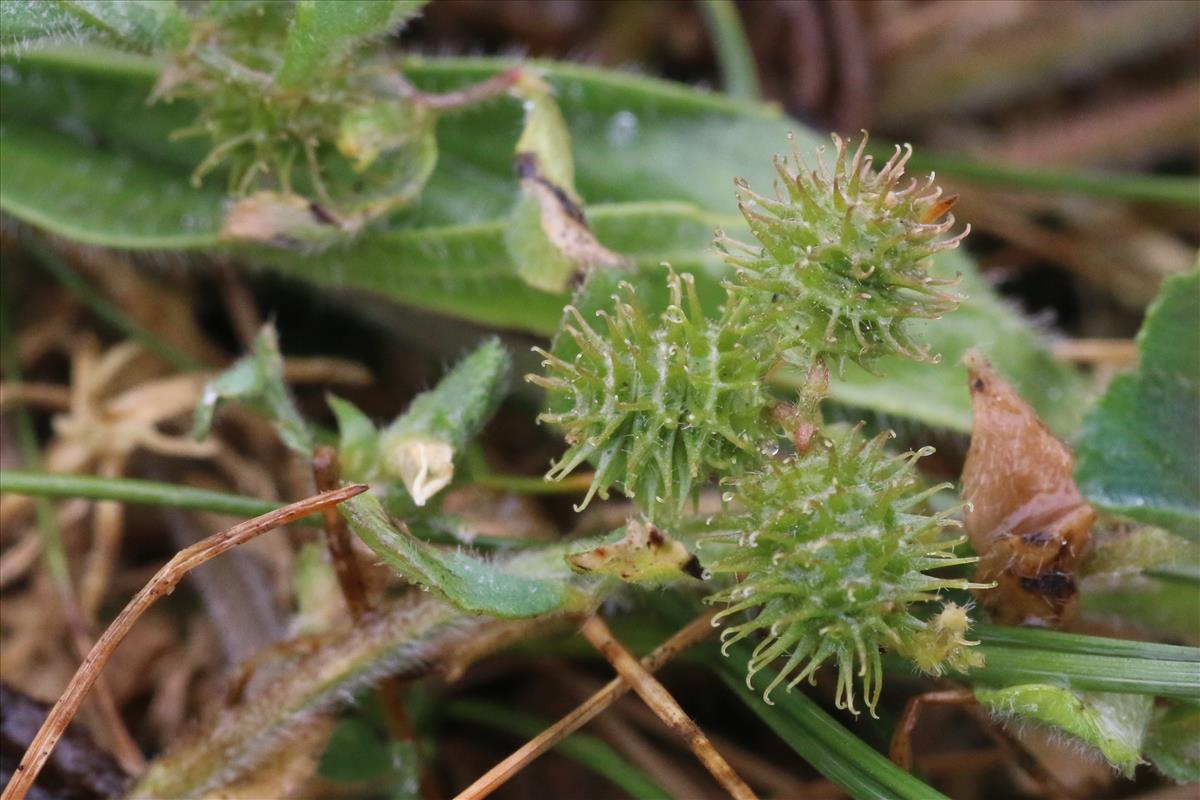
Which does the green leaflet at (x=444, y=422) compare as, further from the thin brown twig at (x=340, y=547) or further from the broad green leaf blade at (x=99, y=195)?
the broad green leaf blade at (x=99, y=195)

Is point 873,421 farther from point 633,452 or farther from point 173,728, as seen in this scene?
point 173,728

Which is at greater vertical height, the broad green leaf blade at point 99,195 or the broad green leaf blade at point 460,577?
the broad green leaf blade at point 99,195

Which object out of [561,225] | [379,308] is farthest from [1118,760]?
[379,308]

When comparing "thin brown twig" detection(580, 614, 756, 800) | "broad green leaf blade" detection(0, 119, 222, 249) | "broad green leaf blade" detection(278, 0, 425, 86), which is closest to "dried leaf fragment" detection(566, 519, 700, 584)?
"thin brown twig" detection(580, 614, 756, 800)

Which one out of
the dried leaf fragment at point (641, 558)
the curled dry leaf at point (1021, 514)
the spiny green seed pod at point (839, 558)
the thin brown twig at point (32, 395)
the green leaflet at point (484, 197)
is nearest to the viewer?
the spiny green seed pod at point (839, 558)

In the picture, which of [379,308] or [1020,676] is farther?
[379,308]

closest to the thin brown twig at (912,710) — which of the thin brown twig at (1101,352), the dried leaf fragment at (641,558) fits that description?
the dried leaf fragment at (641,558)
